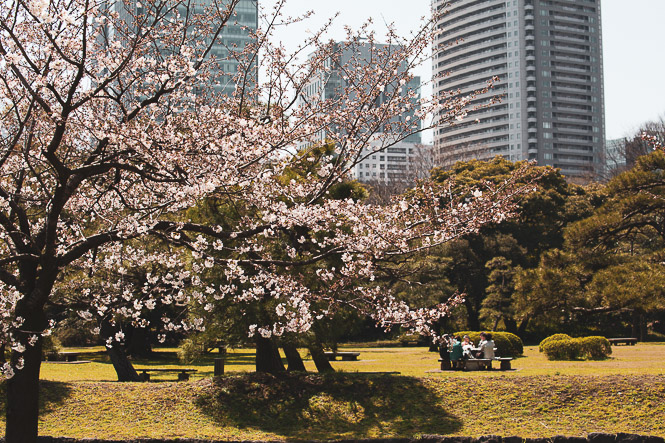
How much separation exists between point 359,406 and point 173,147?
787 centimetres

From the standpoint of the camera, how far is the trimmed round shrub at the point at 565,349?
65.1ft

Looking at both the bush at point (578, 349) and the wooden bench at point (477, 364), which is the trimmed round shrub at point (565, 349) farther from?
the wooden bench at point (477, 364)

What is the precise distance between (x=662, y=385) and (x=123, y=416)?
10412mm

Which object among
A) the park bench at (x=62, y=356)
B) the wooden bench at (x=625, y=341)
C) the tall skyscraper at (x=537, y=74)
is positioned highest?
the tall skyscraper at (x=537, y=74)

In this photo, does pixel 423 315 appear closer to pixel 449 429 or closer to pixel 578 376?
pixel 449 429

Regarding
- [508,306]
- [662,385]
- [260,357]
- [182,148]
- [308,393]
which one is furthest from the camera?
[508,306]

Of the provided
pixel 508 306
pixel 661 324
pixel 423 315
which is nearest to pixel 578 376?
pixel 423 315

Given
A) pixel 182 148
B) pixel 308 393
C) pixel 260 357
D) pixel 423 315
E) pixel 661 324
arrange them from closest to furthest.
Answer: pixel 182 148 → pixel 423 315 → pixel 308 393 → pixel 260 357 → pixel 661 324

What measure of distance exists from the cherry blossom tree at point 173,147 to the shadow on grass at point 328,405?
155 inches

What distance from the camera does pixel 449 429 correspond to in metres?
11.5

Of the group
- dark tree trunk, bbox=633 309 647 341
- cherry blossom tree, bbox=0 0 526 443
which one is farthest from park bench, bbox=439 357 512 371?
dark tree trunk, bbox=633 309 647 341

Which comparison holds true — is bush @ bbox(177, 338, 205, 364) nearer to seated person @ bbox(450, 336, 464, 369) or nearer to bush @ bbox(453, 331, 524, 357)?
seated person @ bbox(450, 336, 464, 369)

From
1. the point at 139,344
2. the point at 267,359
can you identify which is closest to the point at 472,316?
the point at 139,344

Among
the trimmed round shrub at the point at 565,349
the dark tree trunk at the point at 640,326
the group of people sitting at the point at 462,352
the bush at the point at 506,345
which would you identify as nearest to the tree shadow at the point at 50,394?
the group of people sitting at the point at 462,352
